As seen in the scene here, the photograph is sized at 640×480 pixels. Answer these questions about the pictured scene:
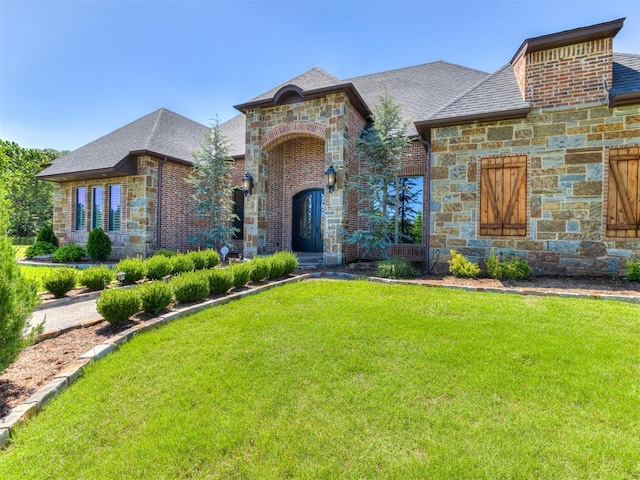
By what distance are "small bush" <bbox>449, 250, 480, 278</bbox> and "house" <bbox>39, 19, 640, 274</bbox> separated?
0.61m

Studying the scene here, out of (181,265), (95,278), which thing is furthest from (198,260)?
(95,278)

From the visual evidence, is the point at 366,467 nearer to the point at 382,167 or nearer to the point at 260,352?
the point at 260,352

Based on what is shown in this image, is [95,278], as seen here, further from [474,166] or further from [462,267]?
[474,166]

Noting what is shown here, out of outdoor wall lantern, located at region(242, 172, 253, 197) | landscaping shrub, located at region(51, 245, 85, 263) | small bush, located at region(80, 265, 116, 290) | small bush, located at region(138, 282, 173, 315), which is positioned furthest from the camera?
landscaping shrub, located at region(51, 245, 85, 263)

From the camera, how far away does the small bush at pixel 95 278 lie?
20.7ft

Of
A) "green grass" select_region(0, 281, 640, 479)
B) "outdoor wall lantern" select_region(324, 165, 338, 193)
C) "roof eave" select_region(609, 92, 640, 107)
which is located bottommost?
"green grass" select_region(0, 281, 640, 479)

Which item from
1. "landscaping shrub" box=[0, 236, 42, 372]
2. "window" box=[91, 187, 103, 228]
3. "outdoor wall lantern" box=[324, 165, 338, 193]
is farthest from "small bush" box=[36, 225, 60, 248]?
"landscaping shrub" box=[0, 236, 42, 372]

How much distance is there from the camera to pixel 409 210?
10.2m

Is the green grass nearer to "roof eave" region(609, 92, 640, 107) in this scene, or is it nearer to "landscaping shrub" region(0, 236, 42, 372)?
"landscaping shrub" region(0, 236, 42, 372)

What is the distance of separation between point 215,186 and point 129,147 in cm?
388

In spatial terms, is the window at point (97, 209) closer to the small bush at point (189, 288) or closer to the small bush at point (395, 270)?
the small bush at point (189, 288)

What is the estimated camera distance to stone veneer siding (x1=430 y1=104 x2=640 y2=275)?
6.62 metres

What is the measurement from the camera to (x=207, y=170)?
11445mm

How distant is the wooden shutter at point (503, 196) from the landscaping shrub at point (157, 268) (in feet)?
25.6
